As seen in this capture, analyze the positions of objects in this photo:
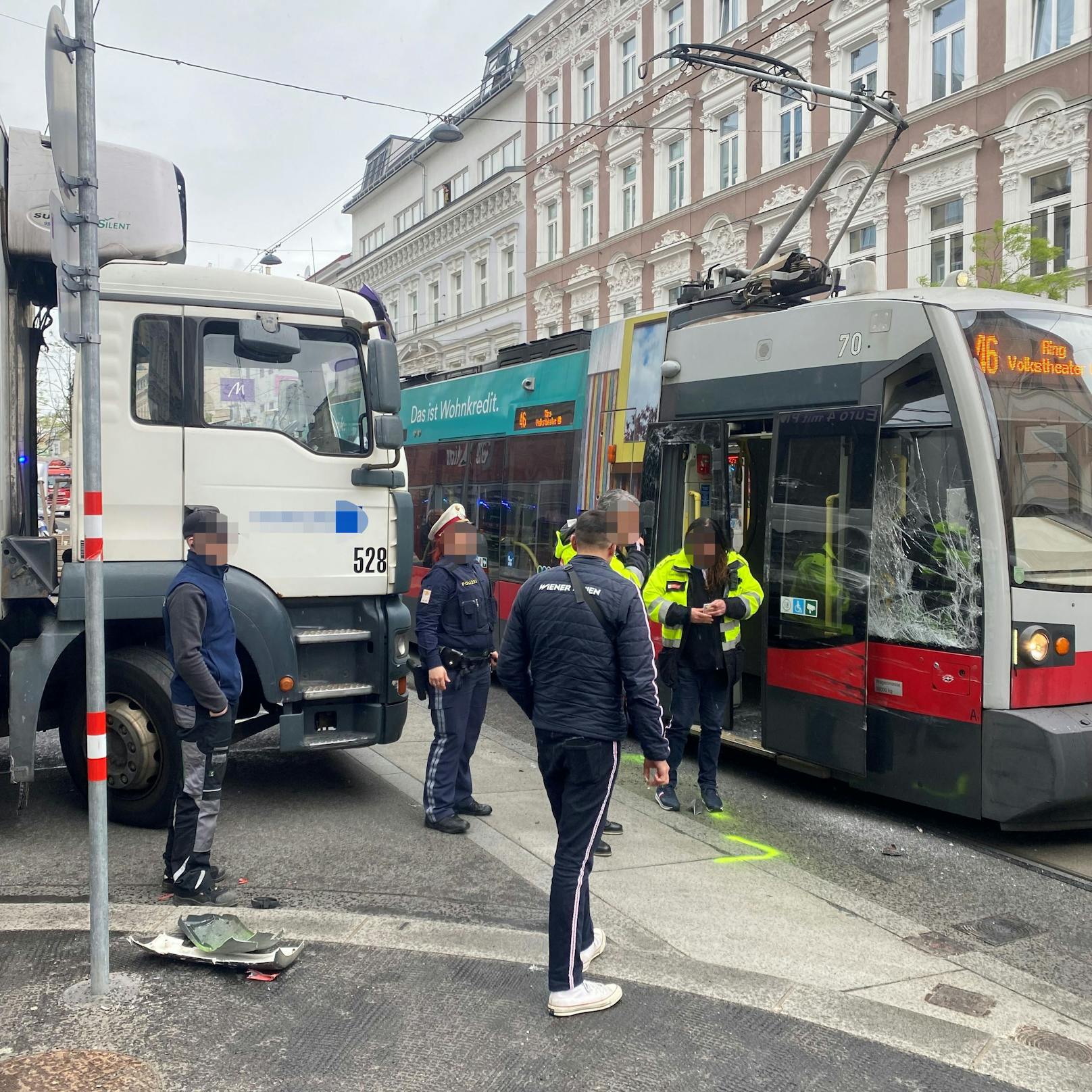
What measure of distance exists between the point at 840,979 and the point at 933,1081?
83 centimetres

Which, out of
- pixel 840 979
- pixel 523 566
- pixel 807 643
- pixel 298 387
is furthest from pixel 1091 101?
pixel 840 979

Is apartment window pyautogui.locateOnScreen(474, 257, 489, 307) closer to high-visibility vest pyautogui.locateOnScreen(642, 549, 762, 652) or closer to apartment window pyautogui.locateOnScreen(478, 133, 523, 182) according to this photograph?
apartment window pyautogui.locateOnScreen(478, 133, 523, 182)

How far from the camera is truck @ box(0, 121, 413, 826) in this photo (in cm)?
589

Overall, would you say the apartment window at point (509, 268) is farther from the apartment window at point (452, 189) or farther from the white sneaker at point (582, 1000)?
the white sneaker at point (582, 1000)

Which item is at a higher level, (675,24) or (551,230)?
(675,24)

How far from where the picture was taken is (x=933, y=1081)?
350 cm

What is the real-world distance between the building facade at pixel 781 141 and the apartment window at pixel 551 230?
0.17 feet

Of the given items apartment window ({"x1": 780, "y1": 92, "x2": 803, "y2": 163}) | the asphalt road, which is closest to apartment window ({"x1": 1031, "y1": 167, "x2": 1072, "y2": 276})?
apartment window ({"x1": 780, "y1": 92, "x2": 803, "y2": 163})

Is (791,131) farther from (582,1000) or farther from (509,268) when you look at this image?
(582,1000)

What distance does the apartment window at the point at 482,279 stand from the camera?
37.8m

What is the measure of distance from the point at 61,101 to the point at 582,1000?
3472mm

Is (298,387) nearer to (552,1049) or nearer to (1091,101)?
(552,1049)

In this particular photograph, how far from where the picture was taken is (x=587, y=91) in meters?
32.6

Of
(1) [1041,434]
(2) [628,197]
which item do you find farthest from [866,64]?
(1) [1041,434]
